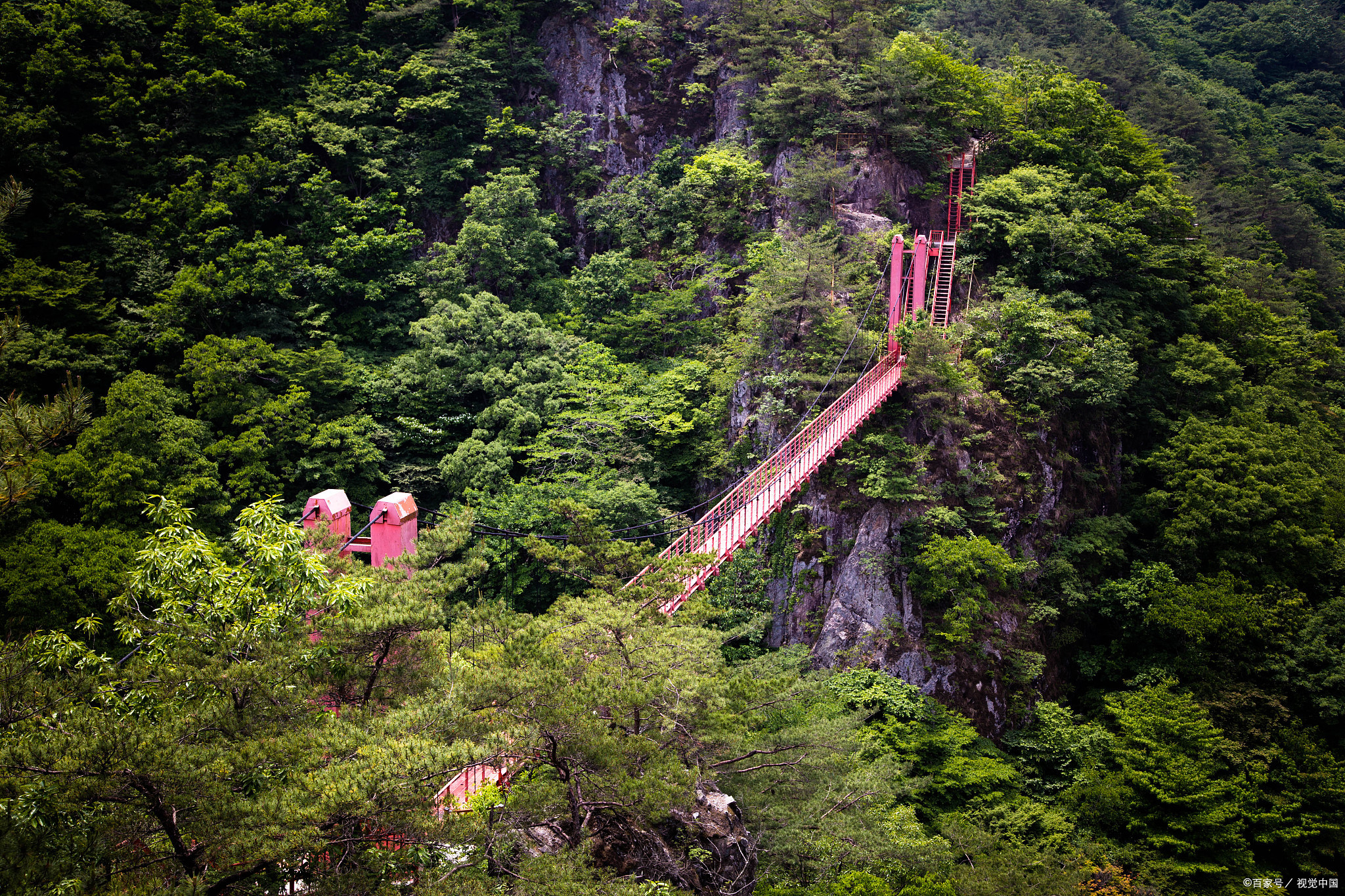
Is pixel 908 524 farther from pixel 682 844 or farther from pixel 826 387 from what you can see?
pixel 682 844

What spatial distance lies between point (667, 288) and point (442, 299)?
5.71m

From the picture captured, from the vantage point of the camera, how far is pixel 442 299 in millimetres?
19297

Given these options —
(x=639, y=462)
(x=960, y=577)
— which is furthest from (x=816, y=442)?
(x=639, y=462)

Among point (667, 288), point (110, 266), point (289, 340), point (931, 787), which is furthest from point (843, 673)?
point (110, 266)

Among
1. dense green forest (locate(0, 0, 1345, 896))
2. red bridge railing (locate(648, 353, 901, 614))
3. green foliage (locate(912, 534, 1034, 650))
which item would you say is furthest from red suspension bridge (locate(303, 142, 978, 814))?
green foliage (locate(912, 534, 1034, 650))

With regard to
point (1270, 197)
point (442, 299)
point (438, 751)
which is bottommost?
point (438, 751)

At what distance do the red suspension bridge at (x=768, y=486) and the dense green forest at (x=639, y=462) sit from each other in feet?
1.92

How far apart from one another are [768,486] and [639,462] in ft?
15.4

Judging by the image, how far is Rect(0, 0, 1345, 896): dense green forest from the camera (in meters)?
6.94

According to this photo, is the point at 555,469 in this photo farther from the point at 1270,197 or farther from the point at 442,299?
the point at 1270,197

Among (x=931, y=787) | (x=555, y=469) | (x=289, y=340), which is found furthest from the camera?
(x=289, y=340)

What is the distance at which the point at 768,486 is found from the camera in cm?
1321

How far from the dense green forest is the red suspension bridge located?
1.92 ft

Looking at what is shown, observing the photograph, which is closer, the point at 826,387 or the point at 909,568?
the point at 909,568
